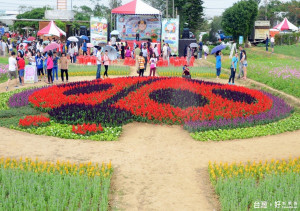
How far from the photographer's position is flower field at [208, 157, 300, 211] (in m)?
6.50

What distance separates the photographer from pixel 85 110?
13.2m

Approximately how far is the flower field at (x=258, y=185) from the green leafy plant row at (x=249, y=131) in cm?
235

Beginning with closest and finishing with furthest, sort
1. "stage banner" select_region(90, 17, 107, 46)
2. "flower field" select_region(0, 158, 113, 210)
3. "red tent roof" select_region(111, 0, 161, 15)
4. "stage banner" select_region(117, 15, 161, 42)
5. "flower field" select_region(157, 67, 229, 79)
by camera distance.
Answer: "flower field" select_region(0, 158, 113, 210)
"flower field" select_region(157, 67, 229, 79)
"stage banner" select_region(90, 17, 107, 46)
"red tent roof" select_region(111, 0, 161, 15)
"stage banner" select_region(117, 15, 161, 42)

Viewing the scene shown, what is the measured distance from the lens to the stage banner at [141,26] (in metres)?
36.8

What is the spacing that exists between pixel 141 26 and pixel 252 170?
2987 centimetres

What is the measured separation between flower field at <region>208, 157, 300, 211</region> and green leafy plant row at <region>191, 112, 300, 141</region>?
2352 mm

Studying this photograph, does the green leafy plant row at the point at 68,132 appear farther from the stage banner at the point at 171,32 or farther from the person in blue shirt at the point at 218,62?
the stage banner at the point at 171,32

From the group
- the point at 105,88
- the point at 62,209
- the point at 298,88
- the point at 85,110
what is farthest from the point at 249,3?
the point at 62,209

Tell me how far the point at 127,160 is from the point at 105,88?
7373 millimetres

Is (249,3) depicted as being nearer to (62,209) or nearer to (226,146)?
(226,146)

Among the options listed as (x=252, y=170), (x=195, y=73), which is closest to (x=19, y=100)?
(x=252, y=170)

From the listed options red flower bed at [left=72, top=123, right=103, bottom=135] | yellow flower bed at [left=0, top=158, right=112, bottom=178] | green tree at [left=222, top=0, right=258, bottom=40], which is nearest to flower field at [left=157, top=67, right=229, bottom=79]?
red flower bed at [left=72, top=123, right=103, bottom=135]

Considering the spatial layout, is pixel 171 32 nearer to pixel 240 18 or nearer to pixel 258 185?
pixel 240 18

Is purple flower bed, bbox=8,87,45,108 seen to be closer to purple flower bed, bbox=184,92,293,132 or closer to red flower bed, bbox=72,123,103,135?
red flower bed, bbox=72,123,103,135
